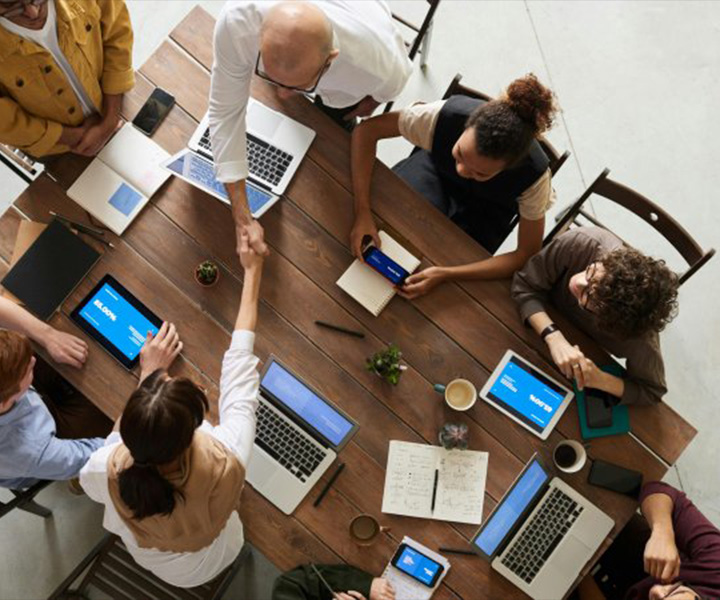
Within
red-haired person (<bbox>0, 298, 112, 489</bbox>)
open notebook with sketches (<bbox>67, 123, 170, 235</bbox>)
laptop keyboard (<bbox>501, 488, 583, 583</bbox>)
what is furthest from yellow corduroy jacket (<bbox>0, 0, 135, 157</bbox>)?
laptop keyboard (<bbox>501, 488, 583, 583</bbox>)

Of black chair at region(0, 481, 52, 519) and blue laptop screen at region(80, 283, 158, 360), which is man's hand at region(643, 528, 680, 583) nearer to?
blue laptop screen at region(80, 283, 158, 360)

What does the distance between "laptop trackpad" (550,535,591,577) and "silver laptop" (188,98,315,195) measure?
4.87 ft

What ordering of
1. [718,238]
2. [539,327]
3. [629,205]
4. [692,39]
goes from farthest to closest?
[692,39] → [718,238] → [629,205] → [539,327]

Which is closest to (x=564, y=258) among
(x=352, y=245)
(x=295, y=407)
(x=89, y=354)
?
(x=352, y=245)

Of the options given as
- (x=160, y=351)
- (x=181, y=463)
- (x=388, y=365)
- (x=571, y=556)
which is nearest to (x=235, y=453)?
(x=181, y=463)

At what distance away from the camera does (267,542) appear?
2021 millimetres

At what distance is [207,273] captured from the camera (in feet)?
6.89

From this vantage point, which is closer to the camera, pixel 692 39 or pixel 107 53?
pixel 107 53

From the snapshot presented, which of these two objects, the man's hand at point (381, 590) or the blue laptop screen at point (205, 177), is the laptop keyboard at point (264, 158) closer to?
the blue laptop screen at point (205, 177)

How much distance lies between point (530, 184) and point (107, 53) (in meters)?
1.48

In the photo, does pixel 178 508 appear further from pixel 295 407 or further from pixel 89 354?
pixel 89 354

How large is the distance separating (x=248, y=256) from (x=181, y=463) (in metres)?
0.74

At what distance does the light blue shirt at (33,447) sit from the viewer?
1.94 metres

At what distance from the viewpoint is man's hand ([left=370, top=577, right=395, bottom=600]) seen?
1.97 m
